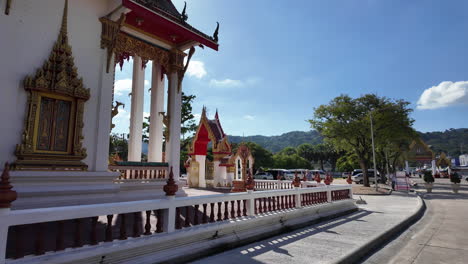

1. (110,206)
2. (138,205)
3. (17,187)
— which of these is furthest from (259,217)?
(17,187)

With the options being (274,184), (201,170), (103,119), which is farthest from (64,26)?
(201,170)

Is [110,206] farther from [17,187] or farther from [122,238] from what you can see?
[17,187]

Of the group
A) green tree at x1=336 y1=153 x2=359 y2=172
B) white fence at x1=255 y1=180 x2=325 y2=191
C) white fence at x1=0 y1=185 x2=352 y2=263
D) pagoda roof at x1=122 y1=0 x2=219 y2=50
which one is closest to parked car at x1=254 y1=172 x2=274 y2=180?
green tree at x1=336 y1=153 x2=359 y2=172

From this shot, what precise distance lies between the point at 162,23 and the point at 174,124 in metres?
3.14

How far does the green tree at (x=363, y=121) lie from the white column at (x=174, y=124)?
67.0 feet

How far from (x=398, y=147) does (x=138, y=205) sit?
3592 cm

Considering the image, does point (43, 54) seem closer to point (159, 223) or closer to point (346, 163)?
point (159, 223)

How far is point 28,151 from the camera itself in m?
5.84

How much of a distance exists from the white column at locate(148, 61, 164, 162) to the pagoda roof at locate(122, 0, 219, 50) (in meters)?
1.56

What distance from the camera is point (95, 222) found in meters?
3.74

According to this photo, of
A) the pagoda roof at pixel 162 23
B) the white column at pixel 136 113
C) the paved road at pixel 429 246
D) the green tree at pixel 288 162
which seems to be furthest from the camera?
the green tree at pixel 288 162

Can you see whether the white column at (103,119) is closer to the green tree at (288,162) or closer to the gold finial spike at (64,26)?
the gold finial spike at (64,26)

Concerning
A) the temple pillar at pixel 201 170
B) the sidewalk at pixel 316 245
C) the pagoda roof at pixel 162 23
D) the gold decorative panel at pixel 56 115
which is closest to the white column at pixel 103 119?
the gold decorative panel at pixel 56 115

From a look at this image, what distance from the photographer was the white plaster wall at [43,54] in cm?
573
